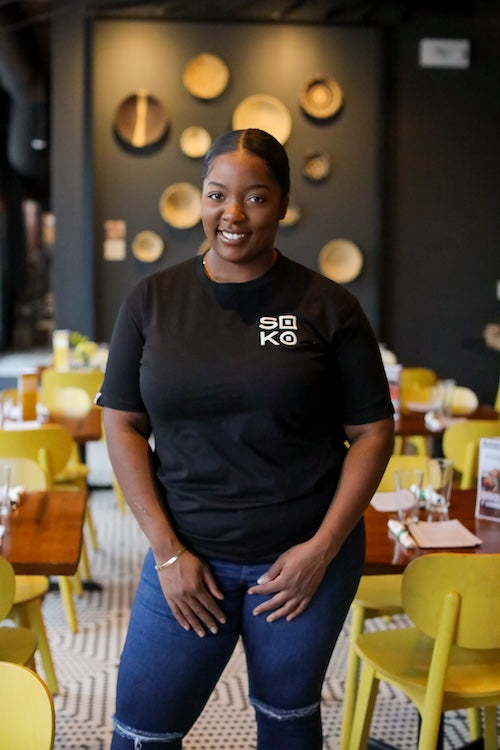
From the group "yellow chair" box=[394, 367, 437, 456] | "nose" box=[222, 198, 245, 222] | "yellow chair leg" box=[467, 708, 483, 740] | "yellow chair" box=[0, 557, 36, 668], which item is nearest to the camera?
"nose" box=[222, 198, 245, 222]

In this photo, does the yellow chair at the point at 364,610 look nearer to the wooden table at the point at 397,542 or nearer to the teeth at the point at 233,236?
the wooden table at the point at 397,542

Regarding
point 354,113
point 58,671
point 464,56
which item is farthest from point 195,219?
point 58,671

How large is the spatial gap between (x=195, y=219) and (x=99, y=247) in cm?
81

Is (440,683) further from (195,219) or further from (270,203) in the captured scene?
(195,219)

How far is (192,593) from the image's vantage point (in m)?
1.49

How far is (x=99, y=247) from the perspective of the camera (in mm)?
7199

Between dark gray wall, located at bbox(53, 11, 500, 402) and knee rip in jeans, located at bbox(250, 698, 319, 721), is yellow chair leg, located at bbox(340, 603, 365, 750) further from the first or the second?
dark gray wall, located at bbox(53, 11, 500, 402)

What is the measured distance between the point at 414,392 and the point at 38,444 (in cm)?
227

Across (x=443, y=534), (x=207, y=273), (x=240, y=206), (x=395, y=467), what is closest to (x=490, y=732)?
(x=443, y=534)

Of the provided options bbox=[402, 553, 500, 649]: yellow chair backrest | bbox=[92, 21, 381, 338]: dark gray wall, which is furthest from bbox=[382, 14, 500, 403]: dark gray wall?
bbox=[402, 553, 500, 649]: yellow chair backrest

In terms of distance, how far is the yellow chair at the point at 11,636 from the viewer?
193 centimetres

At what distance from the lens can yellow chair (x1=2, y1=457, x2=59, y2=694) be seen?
253 centimetres

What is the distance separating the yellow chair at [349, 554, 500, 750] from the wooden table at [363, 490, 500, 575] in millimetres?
178

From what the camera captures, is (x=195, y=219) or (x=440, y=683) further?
(x=195, y=219)
